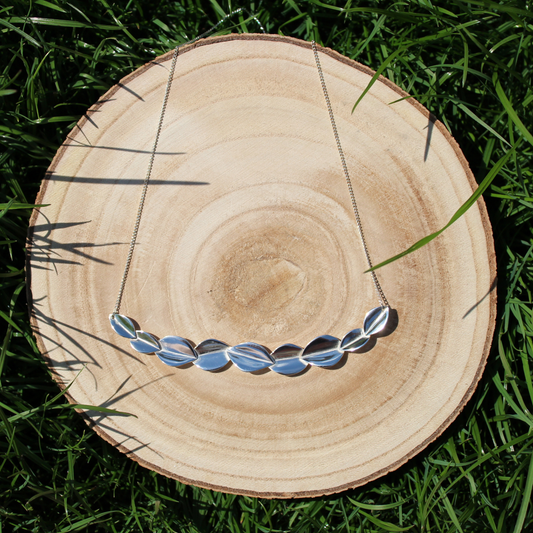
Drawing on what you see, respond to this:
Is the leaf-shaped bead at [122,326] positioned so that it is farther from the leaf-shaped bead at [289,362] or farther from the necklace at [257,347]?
the leaf-shaped bead at [289,362]

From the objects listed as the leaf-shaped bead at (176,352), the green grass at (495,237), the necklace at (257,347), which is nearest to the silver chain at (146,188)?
the necklace at (257,347)

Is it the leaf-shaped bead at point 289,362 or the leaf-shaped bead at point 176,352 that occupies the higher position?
the leaf-shaped bead at point 176,352

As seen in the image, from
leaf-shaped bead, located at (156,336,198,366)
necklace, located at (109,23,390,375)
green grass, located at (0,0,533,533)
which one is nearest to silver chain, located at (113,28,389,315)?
necklace, located at (109,23,390,375)

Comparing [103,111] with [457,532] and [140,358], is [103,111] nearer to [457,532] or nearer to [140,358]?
[140,358]

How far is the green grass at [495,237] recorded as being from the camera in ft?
3.63

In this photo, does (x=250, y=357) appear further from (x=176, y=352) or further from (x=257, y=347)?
(x=176, y=352)

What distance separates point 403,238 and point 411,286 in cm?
11

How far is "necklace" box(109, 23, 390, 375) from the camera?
1.00m

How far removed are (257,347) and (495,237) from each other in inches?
28.1

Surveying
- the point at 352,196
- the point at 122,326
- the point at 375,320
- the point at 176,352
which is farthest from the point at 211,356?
the point at 352,196

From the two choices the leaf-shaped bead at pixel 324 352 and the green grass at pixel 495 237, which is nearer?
the leaf-shaped bead at pixel 324 352

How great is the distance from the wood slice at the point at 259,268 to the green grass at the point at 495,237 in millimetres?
181

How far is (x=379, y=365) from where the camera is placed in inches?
40.3

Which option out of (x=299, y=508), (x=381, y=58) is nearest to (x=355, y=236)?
(x=381, y=58)
